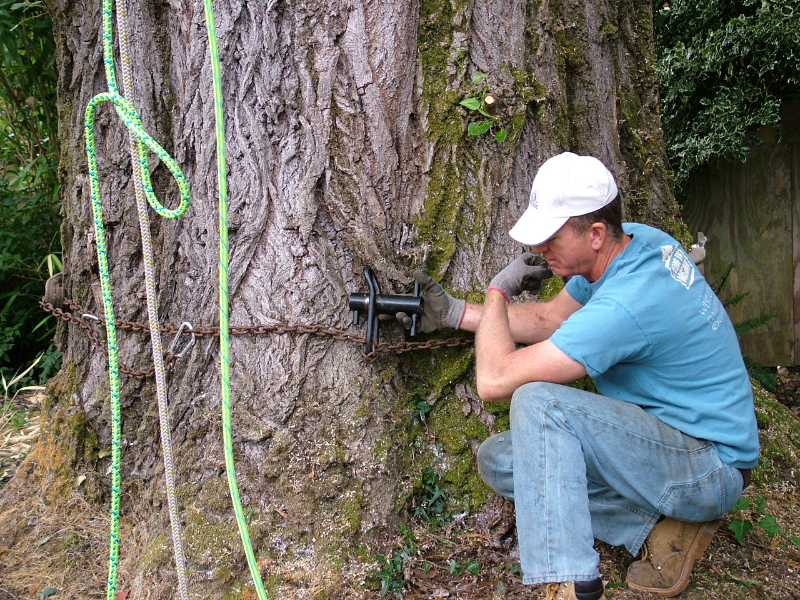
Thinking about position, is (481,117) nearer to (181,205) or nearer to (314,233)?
(314,233)

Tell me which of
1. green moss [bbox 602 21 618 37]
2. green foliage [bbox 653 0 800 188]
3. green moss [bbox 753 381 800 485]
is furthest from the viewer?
green foliage [bbox 653 0 800 188]

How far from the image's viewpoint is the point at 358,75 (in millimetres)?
2518

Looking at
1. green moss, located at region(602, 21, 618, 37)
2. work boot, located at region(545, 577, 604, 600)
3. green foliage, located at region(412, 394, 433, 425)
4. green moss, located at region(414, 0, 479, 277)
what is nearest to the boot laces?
work boot, located at region(545, 577, 604, 600)

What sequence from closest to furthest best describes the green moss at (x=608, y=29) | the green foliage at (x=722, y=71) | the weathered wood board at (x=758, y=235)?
the green moss at (x=608, y=29) < the green foliage at (x=722, y=71) < the weathered wood board at (x=758, y=235)

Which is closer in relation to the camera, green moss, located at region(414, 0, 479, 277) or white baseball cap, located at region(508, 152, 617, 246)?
white baseball cap, located at region(508, 152, 617, 246)

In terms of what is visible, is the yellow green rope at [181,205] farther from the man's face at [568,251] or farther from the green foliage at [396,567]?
the man's face at [568,251]

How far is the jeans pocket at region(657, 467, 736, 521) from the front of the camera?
2303 millimetres

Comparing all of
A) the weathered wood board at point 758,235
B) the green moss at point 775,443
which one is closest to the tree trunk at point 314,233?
the green moss at point 775,443

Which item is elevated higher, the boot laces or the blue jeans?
the blue jeans

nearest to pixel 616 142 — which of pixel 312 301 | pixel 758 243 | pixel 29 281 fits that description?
pixel 312 301

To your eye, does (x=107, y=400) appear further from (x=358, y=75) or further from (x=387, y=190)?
(x=358, y=75)

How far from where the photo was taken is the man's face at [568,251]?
7.86 feet

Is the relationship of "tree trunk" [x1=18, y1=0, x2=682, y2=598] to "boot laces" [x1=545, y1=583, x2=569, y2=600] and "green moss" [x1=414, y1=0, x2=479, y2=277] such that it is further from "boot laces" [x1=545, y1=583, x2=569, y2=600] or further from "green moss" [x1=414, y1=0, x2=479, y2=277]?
"boot laces" [x1=545, y1=583, x2=569, y2=600]

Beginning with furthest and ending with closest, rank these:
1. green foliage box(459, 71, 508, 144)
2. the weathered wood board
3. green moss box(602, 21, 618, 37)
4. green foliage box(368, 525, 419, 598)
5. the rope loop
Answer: the weathered wood board → green moss box(602, 21, 618, 37) → green foliage box(459, 71, 508, 144) → green foliage box(368, 525, 419, 598) → the rope loop
